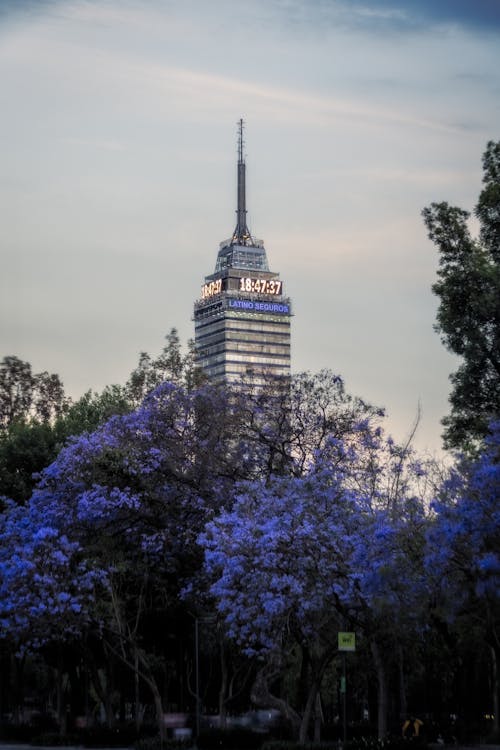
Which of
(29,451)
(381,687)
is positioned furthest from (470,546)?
(29,451)

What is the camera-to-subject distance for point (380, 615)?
3766 cm

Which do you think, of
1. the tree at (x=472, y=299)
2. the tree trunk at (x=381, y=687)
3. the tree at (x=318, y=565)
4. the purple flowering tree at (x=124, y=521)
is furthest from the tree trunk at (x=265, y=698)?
the tree at (x=472, y=299)

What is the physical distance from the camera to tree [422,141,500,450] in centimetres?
4431

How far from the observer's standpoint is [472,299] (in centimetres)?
4406

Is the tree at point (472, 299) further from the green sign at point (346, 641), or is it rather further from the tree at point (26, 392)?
the tree at point (26, 392)

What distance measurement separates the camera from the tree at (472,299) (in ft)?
145

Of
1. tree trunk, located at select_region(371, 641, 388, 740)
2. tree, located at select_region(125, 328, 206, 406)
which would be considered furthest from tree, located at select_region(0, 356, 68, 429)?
tree trunk, located at select_region(371, 641, 388, 740)

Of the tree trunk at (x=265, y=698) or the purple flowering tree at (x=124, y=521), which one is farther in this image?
the purple flowering tree at (x=124, y=521)

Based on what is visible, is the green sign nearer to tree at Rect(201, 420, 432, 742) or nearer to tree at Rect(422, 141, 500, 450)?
tree at Rect(201, 420, 432, 742)

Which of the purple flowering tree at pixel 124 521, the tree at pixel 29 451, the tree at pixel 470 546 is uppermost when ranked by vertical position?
the tree at pixel 29 451

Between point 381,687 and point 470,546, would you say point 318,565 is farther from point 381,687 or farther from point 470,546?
point 470,546

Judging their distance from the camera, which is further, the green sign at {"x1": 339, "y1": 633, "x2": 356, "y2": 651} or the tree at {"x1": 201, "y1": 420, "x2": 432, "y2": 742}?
the tree at {"x1": 201, "y1": 420, "x2": 432, "y2": 742}

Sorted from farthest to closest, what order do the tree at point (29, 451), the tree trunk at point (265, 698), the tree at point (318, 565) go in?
the tree at point (29, 451), the tree trunk at point (265, 698), the tree at point (318, 565)

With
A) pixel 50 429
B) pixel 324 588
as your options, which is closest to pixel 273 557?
pixel 324 588
